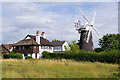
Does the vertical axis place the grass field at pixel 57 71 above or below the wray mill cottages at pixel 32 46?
below

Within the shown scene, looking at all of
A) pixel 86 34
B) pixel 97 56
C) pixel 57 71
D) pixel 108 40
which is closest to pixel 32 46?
pixel 86 34

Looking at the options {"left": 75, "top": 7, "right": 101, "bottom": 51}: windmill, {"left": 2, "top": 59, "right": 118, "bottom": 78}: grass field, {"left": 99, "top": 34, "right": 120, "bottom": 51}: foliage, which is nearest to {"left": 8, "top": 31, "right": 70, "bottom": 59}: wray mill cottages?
{"left": 75, "top": 7, "right": 101, "bottom": 51}: windmill

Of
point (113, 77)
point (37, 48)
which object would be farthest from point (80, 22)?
point (113, 77)

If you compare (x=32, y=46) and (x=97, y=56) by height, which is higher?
(x=32, y=46)

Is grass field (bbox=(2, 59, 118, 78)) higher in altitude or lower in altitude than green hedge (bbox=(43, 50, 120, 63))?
lower

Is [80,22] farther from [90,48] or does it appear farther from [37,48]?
[37,48]

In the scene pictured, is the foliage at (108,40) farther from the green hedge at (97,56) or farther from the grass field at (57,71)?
the grass field at (57,71)

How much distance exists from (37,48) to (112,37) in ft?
69.5

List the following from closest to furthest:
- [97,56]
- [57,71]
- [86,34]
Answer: [57,71], [97,56], [86,34]

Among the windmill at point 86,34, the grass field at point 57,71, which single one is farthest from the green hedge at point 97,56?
the windmill at point 86,34

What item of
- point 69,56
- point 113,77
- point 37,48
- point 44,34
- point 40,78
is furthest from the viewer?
point 44,34

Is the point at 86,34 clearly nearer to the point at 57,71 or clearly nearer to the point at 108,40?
the point at 108,40

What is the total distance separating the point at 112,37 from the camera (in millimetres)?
45719

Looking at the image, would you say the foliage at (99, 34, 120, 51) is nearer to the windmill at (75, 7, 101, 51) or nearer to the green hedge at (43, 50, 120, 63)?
the windmill at (75, 7, 101, 51)
